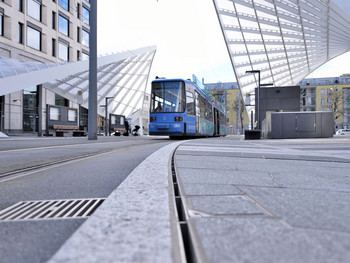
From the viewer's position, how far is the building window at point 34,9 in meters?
28.6

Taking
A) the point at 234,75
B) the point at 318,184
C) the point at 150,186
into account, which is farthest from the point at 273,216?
the point at 234,75

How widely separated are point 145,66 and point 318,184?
53.0 metres

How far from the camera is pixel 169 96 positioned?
50.5 ft

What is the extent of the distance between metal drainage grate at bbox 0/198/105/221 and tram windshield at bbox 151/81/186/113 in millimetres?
13161

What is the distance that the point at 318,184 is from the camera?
2588mm

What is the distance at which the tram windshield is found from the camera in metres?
15.2

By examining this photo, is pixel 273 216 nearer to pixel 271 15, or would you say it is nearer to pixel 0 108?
pixel 0 108

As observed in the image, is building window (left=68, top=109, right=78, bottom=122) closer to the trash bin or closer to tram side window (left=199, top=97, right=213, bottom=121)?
tram side window (left=199, top=97, right=213, bottom=121)

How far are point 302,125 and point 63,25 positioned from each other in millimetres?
28750

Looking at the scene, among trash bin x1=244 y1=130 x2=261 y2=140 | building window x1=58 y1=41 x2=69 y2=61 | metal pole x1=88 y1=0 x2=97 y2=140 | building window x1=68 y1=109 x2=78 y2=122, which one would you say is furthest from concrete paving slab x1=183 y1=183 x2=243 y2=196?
building window x1=58 y1=41 x2=69 y2=61

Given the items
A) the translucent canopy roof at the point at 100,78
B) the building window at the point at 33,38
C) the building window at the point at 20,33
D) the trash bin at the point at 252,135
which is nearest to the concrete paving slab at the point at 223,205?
the trash bin at the point at 252,135

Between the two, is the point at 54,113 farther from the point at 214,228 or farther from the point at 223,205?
the point at 214,228

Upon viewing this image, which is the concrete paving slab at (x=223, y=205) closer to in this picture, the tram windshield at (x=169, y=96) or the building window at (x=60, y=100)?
the tram windshield at (x=169, y=96)

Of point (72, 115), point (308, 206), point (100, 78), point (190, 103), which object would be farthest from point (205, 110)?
point (100, 78)
